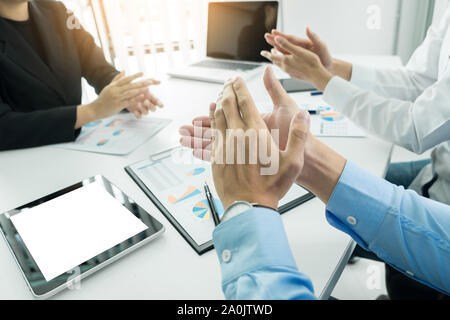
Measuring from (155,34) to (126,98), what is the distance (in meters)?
1.65

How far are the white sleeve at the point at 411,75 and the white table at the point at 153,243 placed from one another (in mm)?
306

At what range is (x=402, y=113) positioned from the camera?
0.78 m

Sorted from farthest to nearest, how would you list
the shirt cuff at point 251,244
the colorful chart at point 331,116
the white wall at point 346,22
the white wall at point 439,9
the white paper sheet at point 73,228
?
the white wall at point 346,22, the white wall at point 439,9, the colorful chart at point 331,116, the white paper sheet at point 73,228, the shirt cuff at point 251,244

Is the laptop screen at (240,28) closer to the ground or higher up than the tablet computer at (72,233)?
higher up

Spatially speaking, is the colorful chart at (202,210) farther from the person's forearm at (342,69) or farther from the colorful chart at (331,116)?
the person's forearm at (342,69)

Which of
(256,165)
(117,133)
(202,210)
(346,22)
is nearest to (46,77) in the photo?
(117,133)

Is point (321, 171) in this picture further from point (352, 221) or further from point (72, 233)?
point (72, 233)

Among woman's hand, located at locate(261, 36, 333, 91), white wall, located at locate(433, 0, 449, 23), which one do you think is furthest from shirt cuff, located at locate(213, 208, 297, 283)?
white wall, located at locate(433, 0, 449, 23)

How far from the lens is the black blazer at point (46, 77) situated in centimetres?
92

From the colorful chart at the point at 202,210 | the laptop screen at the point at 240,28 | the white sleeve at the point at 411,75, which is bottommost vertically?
the colorful chart at the point at 202,210

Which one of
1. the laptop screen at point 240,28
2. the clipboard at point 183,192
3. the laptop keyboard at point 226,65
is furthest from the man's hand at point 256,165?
the laptop screen at point 240,28

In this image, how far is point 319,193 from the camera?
58 centimetres

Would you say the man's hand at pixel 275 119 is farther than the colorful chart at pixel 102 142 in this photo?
No
